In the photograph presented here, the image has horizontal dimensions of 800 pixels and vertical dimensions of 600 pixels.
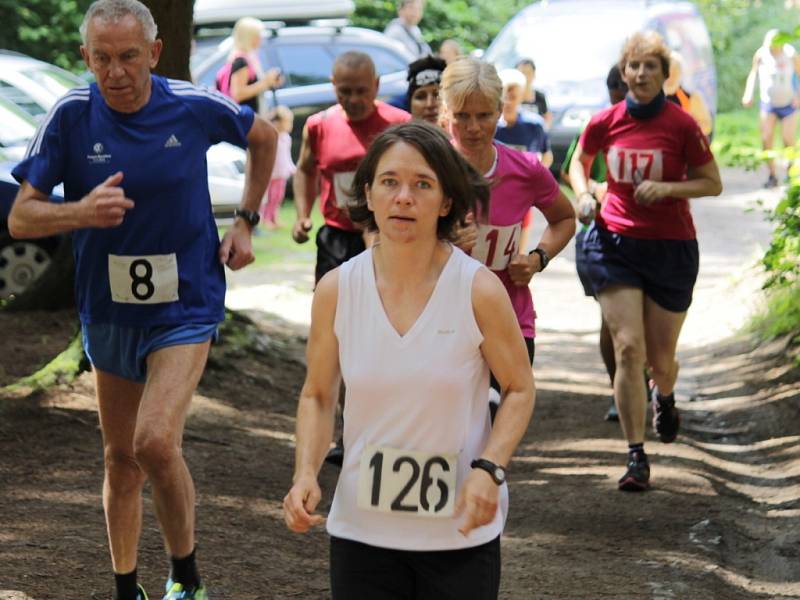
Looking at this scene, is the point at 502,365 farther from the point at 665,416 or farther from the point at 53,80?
the point at 53,80

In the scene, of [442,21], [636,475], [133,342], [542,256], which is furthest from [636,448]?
[442,21]

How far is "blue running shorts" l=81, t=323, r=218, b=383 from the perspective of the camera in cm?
560

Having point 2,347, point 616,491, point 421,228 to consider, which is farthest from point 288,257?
point 421,228

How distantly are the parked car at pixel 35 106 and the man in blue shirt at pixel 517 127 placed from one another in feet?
6.72

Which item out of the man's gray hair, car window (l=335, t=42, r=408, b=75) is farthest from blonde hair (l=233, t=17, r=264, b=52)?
the man's gray hair

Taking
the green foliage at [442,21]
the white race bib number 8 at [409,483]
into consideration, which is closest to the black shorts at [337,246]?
the white race bib number 8 at [409,483]

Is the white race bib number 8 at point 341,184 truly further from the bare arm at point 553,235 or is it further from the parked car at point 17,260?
the parked car at point 17,260

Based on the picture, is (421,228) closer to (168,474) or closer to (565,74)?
(168,474)

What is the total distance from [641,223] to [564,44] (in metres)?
15.4

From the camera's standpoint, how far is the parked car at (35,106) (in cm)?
1358

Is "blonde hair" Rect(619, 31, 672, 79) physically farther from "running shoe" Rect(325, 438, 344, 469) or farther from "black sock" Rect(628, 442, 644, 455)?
"running shoe" Rect(325, 438, 344, 469)

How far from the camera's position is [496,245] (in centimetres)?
657

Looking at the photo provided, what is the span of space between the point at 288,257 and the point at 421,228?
13.3m

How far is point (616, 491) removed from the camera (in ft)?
27.2
